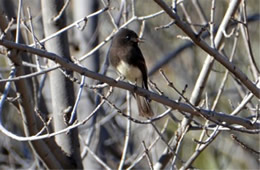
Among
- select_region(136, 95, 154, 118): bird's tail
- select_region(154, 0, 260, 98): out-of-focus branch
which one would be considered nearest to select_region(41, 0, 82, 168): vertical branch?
select_region(136, 95, 154, 118): bird's tail

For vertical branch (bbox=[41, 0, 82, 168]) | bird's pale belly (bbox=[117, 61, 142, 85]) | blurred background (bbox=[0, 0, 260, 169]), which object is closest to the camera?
vertical branch (bbox=[41, 0, 82, 168])

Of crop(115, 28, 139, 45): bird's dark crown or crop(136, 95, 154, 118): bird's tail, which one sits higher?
crop(115, 28, 139, 45): bird's dark crown

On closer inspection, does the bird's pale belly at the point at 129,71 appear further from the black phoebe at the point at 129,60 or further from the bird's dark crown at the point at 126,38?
the bird's dark crown at the point at 126,38

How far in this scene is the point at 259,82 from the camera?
359 cm

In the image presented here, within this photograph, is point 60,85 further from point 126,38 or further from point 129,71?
point 126,38

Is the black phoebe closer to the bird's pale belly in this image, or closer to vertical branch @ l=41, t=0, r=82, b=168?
the bird's pale belly

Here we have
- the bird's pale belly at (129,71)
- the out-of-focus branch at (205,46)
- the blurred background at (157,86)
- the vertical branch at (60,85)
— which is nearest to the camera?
the out-of-focus branch at (205,46)

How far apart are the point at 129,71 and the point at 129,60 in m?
0.08

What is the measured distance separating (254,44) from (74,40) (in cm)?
433

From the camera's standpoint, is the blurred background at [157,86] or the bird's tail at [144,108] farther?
the blurred background at [157,86]

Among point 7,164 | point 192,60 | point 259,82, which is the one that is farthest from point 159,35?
point 259,82

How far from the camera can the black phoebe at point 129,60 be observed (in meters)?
4.36

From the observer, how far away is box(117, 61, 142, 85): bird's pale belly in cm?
436

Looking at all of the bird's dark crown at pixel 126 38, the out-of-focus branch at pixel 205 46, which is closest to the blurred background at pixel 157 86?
the bird's dark crown at pixel 126 38
